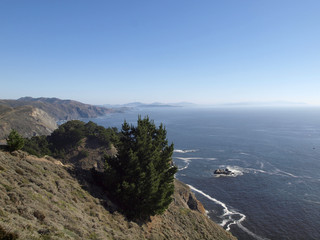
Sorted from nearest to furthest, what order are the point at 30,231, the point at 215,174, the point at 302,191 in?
1. the point at 30,231
2. the point at 302,191
3. the point at 215,174

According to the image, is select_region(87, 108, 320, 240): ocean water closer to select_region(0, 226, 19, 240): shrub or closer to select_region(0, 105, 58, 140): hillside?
select_region(0, 226, 19, 240): shrub

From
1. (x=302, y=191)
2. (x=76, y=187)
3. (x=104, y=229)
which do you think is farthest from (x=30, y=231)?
(x=302, y=191)

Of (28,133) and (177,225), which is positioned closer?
(177,225)

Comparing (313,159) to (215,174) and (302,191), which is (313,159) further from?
(215,174)

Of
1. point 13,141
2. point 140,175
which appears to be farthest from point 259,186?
point 13,141

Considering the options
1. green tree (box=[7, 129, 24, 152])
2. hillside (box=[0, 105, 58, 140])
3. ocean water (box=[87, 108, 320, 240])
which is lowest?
ocean water (box=[87, 108, 320, 240])

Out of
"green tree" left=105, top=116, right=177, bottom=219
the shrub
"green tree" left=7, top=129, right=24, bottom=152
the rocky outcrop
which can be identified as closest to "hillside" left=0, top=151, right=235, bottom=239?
the shrub

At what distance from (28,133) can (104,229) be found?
145 metres

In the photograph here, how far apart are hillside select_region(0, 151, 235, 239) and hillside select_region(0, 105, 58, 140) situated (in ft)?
392

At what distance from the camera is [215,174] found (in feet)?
269

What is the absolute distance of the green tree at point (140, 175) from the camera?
28.3 meters

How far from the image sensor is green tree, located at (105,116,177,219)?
28.3 m

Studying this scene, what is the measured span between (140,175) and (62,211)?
1116cm

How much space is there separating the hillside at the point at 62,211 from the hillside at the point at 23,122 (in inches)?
4702
